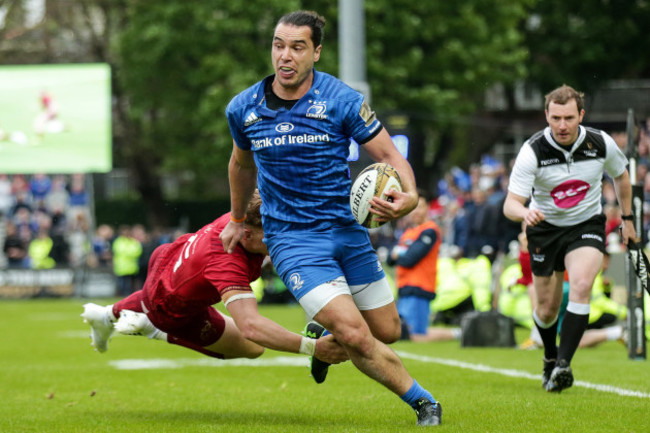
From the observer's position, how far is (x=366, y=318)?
7.09 metres

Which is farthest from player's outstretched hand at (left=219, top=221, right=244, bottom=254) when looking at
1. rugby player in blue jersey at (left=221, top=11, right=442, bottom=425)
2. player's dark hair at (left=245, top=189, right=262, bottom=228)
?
rugby player in blue jersey at (left=221, top=11, right=442, bottom=425)

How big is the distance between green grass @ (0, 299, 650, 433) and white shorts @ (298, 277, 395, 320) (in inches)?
29.7

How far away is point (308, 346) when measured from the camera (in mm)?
7152

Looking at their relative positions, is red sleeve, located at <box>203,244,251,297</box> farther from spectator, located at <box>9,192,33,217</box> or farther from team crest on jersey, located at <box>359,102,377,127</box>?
spectator, located at <box>9,192,33,217</box>

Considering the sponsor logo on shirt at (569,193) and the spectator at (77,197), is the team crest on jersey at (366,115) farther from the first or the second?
the spectator at (77,197)

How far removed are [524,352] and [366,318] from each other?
20.6ft

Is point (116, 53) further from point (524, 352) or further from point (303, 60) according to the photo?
point (303, 60)

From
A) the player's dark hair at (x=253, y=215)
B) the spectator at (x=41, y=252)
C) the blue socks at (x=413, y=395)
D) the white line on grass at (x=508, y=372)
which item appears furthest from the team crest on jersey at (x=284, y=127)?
the spectator at (x=41, y=252)

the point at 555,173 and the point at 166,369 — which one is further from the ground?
the point at 555,173

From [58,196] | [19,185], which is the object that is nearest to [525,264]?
[19,185]

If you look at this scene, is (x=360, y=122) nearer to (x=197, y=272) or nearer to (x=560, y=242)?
(x=197, y=272)

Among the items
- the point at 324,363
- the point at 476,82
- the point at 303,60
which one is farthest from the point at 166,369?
the point at 476,82

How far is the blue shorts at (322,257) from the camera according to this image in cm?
677

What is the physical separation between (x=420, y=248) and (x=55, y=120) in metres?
19.2
